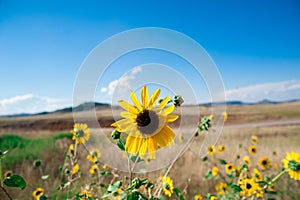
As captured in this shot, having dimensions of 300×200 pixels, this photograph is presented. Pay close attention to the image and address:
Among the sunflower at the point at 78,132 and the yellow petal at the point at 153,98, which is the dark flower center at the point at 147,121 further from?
the sunflower at the point at 78,132

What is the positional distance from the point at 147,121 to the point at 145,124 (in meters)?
0.02

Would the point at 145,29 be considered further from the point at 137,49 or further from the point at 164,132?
the point at 164,132

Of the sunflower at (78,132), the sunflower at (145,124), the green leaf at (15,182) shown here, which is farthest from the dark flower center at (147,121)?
the sunflower at (78,132)

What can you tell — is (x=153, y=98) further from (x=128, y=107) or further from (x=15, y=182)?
(x=15, y=182)

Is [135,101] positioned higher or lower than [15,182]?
higher

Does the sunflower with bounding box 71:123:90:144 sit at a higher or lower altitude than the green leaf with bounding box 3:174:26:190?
higher

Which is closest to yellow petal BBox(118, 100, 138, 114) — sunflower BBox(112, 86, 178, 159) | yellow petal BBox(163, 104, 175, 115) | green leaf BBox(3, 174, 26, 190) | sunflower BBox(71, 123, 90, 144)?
sunflower BBox(112, 86, 178, 159)

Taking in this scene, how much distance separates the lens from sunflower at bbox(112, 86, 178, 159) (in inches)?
39.2

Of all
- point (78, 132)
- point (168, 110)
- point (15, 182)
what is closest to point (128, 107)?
point (168, 110)

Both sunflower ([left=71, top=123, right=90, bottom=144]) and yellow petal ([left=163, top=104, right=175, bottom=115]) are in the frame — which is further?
sunflower ([left=71, top=123, right=90, bottom=144])

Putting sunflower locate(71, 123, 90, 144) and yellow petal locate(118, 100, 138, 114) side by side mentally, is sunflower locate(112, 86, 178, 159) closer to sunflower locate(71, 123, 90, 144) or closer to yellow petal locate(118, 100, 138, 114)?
yellow petal locate(118, 100, 138, 114)

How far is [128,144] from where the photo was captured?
99 centimetres

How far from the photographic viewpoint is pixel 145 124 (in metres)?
1.02

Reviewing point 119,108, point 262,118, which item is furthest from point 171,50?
point 262,118
